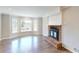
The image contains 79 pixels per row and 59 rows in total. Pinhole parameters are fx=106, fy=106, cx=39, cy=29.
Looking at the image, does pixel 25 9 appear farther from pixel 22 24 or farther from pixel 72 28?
pixel 72 28

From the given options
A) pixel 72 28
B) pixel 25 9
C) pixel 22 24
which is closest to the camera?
pixel 72 28

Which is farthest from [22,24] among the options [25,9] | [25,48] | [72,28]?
[72,28]

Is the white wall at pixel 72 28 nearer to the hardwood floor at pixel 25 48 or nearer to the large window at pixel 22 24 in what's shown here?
the hardwood floor at pixel 25 48

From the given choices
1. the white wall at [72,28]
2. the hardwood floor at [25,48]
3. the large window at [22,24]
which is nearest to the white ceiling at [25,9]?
the large window at [22,24]

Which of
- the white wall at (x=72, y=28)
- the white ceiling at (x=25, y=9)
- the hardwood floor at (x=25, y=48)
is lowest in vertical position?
the hardwood floor at (x=25, y=48)

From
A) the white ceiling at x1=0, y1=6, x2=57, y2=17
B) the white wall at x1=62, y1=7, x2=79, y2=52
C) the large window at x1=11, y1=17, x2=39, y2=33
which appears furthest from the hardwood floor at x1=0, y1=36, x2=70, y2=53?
the white ceiling at x1=0, y1=6, x2=57, y2=17

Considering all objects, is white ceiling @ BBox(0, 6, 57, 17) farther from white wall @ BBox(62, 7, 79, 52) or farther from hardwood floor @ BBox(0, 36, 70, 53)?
hardwood floor @ BBox(0, 36, 70, 53)
